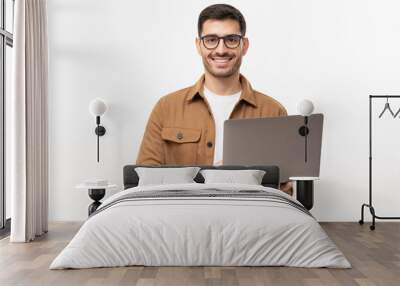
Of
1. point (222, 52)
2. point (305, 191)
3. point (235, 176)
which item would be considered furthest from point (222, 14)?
point (305, 191)

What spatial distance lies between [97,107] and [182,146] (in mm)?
1045

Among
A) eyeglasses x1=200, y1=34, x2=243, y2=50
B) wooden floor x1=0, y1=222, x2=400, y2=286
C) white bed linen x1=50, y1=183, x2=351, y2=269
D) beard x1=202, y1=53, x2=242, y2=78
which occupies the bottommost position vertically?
wooden floor x1=0, y1=222, x2=400, y2=286

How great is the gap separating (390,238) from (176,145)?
98.7 inches

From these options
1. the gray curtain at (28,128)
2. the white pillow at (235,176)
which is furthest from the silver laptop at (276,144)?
the gray curtain at (28,128)

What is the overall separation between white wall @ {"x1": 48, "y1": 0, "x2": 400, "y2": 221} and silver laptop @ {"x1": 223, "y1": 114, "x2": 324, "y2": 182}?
254 millimetres

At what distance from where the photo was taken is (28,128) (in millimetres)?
6016

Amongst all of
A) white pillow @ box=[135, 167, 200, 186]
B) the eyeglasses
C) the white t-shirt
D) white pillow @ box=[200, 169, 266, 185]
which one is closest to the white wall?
the eyeglasses

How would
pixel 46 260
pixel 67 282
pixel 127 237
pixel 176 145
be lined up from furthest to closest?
pixel 176 145, pixel 46 260, pixel 127 237, pixel 67 282

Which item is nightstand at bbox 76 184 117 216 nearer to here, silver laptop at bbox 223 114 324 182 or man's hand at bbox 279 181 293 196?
silver laptop at bbox 223 114 324 182

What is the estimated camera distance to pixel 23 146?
5.91 metres

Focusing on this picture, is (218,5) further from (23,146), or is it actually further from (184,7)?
(23,146)

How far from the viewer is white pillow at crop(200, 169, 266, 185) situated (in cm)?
618

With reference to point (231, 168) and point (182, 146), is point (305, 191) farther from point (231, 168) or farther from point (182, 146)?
point (182, 146)

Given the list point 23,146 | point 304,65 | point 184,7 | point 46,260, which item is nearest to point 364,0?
point 304,65
